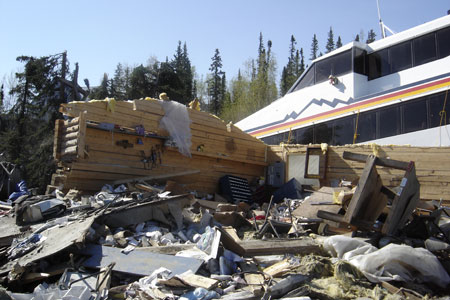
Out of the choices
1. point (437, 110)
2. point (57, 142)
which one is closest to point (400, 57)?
point (437, 110)

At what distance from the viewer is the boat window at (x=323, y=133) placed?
1278 cm

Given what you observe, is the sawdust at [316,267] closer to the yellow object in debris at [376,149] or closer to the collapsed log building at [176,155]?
the collapsed log building at [176,155]

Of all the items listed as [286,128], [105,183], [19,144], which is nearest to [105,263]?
[105,183]

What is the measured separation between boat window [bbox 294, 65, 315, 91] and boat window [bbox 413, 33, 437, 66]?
4.31m

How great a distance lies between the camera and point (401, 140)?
10.6 metres

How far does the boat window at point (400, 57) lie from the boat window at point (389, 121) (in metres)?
2.05

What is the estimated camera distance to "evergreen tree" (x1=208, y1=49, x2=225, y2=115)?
49906 mm

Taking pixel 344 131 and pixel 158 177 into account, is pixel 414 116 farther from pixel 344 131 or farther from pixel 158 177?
pixel 158 177

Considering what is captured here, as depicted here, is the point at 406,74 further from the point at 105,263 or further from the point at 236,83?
the point at 236,83

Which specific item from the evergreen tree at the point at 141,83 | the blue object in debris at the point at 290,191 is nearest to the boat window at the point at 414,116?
the blue object in debris at the point at 290,191

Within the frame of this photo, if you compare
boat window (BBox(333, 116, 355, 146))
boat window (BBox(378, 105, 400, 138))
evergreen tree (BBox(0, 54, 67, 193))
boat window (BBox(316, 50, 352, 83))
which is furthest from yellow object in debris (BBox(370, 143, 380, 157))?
evergreen tree (BBox(0, 54, 67, 193))

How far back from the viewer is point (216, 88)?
169 ft

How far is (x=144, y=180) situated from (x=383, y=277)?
7428 millimetres

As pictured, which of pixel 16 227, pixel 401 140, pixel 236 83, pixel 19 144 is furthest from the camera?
pixel 236 83
